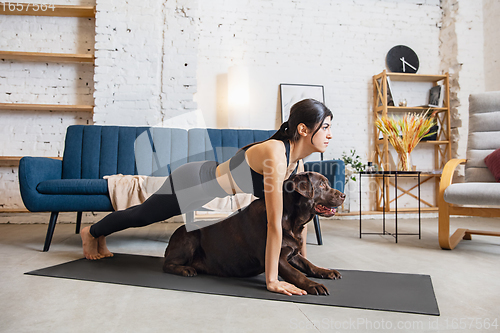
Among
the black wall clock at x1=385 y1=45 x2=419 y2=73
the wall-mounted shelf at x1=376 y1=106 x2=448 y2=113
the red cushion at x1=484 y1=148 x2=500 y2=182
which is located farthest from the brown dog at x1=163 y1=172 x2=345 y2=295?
the black wall clock at x1=385 y1=45 x2=419 y2=73

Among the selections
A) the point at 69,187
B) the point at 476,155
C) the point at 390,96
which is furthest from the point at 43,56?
the point at 476,155

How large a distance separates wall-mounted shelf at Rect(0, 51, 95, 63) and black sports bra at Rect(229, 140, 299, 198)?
3.08 meters

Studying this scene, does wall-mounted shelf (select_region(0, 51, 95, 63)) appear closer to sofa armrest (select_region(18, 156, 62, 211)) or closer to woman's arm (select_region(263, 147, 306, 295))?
sofa armrest (select_region(18, 156, 62, 211))

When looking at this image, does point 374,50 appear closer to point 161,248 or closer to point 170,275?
point 161,248

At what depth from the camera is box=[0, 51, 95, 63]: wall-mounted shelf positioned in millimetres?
3791

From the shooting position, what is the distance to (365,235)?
305cm

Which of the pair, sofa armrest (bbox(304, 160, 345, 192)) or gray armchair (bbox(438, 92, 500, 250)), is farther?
sofa armrest (bbox(304, 160, 345, 192))

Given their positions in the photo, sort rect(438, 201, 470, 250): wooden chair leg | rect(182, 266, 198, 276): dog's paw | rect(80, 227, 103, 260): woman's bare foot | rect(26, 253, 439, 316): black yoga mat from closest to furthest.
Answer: rect(26, 253, 439, 316): black yoga mat, rect(182, 266, 198, 276): dog's paw, rect(80, 227, 103, 260): woman's bare foot, rect(438, 201, 470, 250): wooden chair leg

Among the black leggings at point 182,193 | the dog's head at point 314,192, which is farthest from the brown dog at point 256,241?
the black leggings at point 182,193

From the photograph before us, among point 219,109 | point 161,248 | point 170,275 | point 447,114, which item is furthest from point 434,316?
point 447,114

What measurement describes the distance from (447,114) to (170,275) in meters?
4.25

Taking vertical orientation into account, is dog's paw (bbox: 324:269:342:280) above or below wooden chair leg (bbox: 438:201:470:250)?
below

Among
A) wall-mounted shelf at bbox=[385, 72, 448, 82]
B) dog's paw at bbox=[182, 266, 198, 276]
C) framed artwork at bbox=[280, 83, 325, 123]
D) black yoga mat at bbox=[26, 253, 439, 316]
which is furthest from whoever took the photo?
wall-mounted shelf at bbox=[385, 72, 448, 82]

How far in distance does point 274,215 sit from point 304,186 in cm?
20
